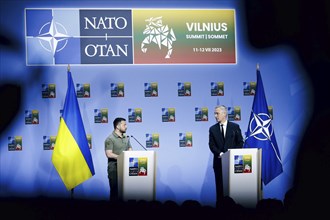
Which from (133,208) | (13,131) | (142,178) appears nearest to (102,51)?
(13,131)

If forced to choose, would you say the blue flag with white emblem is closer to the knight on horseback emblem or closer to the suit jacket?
the suit jacket

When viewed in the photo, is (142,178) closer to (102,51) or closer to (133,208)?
(102,51)

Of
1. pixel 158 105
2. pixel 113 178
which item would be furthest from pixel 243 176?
pixel 158 105

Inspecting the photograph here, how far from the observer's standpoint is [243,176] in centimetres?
693

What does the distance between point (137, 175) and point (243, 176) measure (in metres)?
1.20

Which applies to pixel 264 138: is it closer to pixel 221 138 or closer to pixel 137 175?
pixel 221 138

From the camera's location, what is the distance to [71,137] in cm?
766

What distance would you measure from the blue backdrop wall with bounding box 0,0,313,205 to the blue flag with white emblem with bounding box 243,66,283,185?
1.30 ft

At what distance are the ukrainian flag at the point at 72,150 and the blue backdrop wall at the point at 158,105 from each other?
463mm

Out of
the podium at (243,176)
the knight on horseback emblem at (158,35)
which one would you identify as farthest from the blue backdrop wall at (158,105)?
the podium at (243,176)

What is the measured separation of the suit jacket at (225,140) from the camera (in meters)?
7.75

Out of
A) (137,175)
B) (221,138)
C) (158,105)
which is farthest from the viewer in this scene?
(158,105)

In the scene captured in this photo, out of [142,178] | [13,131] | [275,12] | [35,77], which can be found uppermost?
[275,12]

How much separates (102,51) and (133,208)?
209 inches
